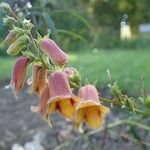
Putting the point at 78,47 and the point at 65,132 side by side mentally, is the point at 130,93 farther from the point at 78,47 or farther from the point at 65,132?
the point at 78,47

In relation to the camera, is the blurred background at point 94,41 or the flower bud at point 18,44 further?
the blurred background at point 94,41

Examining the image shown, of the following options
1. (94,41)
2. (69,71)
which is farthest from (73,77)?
(94,41)

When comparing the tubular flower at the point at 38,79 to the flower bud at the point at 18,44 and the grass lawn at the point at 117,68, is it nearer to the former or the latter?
the flower bud at the point at 18,44

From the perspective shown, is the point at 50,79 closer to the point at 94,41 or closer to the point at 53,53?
the point at 53,53

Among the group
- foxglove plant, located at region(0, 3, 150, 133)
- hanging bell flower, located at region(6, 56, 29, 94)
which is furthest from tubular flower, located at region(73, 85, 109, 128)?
hanging bell flower, located at region(6, 56, 29, 94)

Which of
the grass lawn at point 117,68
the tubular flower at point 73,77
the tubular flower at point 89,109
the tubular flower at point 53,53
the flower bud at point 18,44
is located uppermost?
the flower bud at point 18,44

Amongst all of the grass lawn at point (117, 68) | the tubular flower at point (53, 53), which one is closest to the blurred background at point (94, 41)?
the grass lawn at point (117, 68)

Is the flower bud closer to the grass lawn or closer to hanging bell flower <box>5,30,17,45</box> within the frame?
hanging bell flower <box>5,30,17,45</box>
